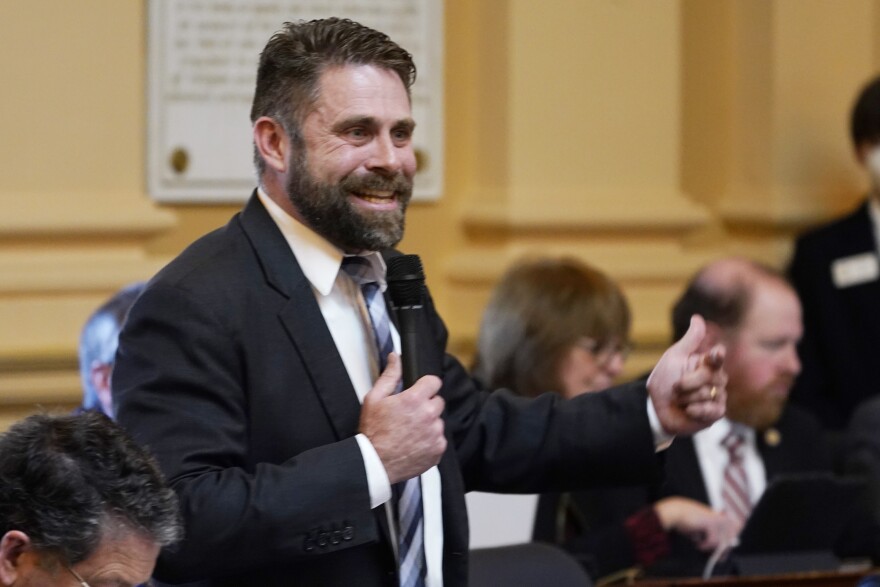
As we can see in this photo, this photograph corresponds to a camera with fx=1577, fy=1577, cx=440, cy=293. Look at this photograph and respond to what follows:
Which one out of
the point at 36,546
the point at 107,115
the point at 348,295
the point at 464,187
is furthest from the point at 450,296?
the point at 36,546

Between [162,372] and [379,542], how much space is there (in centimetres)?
42

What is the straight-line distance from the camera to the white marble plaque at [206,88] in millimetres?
4211

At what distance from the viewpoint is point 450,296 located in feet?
15.2

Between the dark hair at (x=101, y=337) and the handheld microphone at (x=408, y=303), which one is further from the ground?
the handheld microphone at (x=408, y=303)

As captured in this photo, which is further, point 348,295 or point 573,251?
point 573,251

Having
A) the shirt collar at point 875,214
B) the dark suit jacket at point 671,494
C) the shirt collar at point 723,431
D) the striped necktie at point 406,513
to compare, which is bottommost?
the dark suit jacket at point 671,494

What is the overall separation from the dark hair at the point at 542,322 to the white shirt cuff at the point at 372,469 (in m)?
1.59

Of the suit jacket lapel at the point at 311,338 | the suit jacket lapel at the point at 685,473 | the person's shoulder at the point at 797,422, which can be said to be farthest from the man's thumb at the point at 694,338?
the person's shoulder at the point at 797,422

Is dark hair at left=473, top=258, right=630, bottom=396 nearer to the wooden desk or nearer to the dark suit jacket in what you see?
the dark suit jacket

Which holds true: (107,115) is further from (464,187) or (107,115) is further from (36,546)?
(36,546)

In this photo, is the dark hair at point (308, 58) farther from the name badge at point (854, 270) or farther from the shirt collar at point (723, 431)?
the name badge at point (854, 270)

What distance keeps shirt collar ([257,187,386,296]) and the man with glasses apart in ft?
1.55

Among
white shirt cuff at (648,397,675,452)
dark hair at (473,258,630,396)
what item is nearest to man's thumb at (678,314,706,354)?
white shirt cuff at (648,397,675,452)

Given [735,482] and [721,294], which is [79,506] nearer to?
[735,482]
